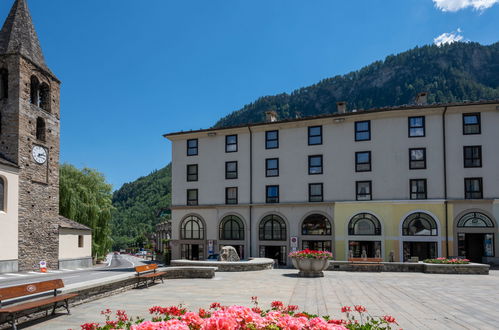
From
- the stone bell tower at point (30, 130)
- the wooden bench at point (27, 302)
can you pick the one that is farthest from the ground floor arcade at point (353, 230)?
the wooden bench at point (27, 302)

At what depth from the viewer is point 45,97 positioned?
3688 cm

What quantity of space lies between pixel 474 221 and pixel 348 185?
1045cm

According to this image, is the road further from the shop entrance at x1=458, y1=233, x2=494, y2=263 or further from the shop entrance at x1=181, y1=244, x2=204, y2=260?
the shop entrance at x1=458, y1=233, x2=494, y2=263

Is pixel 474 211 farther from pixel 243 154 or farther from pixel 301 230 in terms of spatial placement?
pixel 243 154

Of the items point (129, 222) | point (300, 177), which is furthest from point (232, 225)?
point (129, 222)

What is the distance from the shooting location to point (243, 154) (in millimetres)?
39750

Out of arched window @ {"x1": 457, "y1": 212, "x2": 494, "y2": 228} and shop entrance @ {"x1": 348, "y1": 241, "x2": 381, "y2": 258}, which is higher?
arched window @ {"x1": 457, "y1": 212, "x2": 494, "y2": 228}

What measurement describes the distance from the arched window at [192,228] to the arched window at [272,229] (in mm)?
6830

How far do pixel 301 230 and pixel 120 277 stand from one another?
23.3m

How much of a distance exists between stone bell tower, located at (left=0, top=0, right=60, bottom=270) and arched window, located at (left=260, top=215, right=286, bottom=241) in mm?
19382

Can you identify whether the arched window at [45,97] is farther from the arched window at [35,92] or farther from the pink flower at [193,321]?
the pink flower at [193,321]

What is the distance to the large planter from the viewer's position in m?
21.0

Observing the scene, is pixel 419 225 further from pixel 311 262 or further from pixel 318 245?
pixel 311 262

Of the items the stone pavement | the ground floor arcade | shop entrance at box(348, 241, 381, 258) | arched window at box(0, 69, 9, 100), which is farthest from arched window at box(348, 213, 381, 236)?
arched window at box(0, 69, 9, 100)
